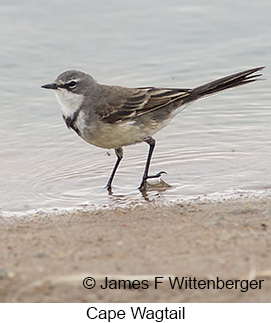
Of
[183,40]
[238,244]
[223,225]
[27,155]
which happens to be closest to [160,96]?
[27,155]

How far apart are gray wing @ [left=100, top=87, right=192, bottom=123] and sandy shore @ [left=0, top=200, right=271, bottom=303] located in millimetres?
1755

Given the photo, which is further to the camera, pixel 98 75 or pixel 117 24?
pixel 117 24

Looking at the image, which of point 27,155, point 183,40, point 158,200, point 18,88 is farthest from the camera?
point 183,40

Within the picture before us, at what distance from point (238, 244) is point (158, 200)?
2508 millimetres

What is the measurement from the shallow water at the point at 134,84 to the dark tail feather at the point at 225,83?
92 cm

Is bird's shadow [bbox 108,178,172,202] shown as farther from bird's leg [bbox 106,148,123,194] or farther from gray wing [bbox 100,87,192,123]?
gray wing [bbox 100,87,192,123]

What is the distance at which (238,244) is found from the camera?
6.05m

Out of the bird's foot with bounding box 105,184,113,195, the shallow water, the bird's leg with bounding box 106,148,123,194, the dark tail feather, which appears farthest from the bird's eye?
the dark tail feather

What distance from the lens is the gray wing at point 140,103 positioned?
29.5ft

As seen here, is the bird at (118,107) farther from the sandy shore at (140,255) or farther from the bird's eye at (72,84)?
the sandy shore at (140,255)

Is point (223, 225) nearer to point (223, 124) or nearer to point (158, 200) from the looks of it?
point (158, 200)

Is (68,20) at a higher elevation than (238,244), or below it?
higher

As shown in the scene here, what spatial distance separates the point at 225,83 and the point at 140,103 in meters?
1.10
